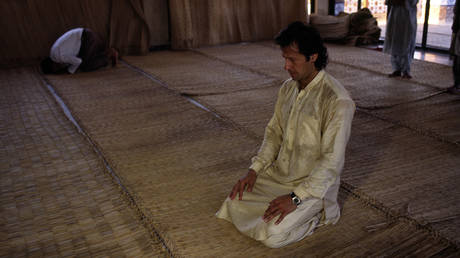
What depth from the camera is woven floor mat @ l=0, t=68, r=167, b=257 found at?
169 centimetres

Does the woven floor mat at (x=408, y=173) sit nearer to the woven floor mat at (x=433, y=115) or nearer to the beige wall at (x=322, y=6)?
the woven floor mat at (x=433, y=115)

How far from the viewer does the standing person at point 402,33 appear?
164 inches

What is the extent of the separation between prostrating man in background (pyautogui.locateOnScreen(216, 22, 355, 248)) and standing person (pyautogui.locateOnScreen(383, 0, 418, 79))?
289 cm

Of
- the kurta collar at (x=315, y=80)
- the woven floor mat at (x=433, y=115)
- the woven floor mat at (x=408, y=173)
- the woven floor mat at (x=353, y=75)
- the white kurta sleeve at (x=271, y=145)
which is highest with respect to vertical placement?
the kurta collar at (x=315, y=80)

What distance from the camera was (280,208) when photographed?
1.51m

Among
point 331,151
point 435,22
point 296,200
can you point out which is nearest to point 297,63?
point 331,151

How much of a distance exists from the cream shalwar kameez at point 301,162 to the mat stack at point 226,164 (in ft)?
0.25

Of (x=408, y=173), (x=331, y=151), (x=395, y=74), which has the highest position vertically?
(x=331, y=151)

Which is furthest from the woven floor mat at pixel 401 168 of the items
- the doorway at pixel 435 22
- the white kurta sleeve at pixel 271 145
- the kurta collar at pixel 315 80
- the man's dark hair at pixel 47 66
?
the doorway at pixel 435 22

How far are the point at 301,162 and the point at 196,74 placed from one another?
10.1 feet

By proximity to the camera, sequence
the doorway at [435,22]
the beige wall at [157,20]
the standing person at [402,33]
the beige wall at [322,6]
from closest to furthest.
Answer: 1. the standing person at [402,33]
2. the doorway at [435,22]
3. the beige wall at [157,20]
4. the beige wall at [322,6]

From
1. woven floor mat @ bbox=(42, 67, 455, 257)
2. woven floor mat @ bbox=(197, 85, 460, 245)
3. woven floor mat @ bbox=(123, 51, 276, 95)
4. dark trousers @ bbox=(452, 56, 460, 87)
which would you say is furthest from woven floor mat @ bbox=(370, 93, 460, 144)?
woven floor mat @ bbox=(123, 51, 276, 95)

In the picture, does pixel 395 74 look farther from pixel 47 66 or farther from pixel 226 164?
pixel 47 66

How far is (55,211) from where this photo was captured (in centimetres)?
195
